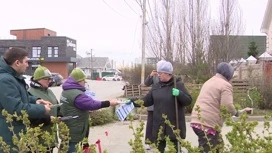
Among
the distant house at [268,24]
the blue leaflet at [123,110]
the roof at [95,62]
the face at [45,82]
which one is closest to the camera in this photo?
the face at [45,82]

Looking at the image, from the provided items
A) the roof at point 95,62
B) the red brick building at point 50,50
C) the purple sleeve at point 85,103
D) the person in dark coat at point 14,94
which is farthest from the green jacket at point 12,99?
the roof at point 95,62

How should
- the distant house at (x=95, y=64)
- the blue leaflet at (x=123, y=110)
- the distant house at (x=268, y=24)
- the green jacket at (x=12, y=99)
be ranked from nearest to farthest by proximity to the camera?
the green jacket at (x=12, y=99) → the blue leaflet at (x=123, y=110) → the distant house at (x=268, y=24) → the distant house at (x=95, y=64)

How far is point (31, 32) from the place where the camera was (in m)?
73.2

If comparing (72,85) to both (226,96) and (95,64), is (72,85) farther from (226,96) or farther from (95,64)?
(95,64)

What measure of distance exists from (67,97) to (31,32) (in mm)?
71797

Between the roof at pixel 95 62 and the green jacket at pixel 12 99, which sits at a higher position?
the roof at pixel 95 62

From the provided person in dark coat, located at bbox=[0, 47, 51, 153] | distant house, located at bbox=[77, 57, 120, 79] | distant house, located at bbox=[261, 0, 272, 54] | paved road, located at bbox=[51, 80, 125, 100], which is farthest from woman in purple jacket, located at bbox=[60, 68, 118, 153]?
distant house, located at bbox=[77, 57, 120, 79]

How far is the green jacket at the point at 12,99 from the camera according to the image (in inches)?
→ 135

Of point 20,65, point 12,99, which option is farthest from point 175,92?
point 12,99

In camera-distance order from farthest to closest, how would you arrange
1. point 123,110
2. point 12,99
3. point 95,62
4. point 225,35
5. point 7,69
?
point 95,62
point 225,35
point 123,110
point 7,69
point 12,99

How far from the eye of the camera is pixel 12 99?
3.42 m

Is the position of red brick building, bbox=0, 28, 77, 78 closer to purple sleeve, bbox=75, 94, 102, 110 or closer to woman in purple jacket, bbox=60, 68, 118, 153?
woman in purple jacket, bbox=60, 68, 118, 153

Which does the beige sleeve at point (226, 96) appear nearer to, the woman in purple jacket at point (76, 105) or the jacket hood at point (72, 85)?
the woman in purple jacket at point (76, 105)

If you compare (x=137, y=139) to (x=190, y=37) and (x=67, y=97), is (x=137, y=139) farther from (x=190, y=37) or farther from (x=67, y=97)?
(x=190, y=37)
